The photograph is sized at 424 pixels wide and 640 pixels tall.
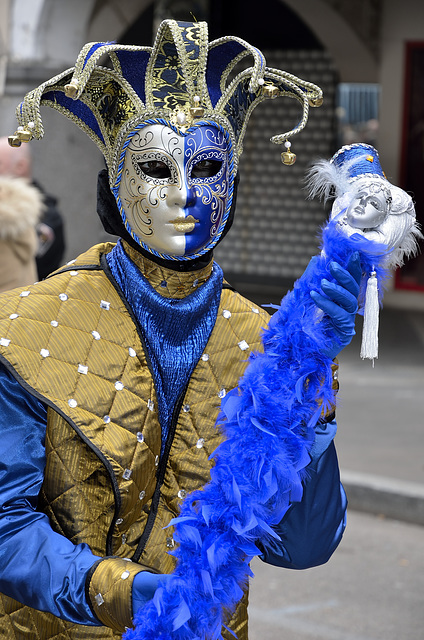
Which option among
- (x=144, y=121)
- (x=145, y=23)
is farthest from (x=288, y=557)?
(x=145, y=23)

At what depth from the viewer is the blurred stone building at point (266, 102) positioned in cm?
859

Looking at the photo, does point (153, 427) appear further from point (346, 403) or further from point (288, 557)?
point (346, 403)

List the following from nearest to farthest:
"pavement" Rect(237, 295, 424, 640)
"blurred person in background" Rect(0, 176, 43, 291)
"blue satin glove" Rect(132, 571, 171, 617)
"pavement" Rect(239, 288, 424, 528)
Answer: "blue satin glove" Rect(132, 571, 171, 617) < "pavement" Rect(237, 295, 424, 640) < "blurred person in background" Rect(0, 176, 43, 291) < "pavement" Rect(239, 288, 424, 528)

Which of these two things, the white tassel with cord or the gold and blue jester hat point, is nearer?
the white tassel with cord

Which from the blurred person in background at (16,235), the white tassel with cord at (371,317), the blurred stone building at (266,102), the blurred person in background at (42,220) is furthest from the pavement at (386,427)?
the white tassel with cord at (371,317)

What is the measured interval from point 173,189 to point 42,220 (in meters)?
3.80

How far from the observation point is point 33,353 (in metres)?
1.72

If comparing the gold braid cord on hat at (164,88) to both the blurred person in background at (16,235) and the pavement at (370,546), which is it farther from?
the pavement at (370,546)

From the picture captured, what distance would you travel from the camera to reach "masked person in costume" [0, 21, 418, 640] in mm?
1543

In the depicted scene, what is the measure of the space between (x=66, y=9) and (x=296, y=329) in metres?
7.65

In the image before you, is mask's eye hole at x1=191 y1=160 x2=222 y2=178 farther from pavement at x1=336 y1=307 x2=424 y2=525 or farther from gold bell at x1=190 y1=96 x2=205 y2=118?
pavement at x1=336 y1=307 x2=424 y2=525

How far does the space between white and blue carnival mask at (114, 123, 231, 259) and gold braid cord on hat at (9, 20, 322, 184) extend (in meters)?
0.03

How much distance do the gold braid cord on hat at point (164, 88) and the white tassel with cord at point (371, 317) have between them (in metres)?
0.41

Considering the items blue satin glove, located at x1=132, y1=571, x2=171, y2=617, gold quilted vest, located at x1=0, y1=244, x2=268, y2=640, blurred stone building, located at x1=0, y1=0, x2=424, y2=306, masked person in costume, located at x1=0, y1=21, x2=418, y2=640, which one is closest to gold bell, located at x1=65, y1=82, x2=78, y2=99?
masked person in costume, located at x1=0, y1=21, x2=418, y2=640
